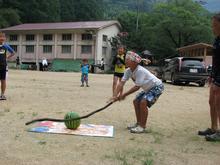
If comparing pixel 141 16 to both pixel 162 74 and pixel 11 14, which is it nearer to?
pixel 11 14

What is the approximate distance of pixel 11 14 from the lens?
242 feet

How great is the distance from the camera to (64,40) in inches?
2584

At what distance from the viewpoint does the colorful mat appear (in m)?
6.87

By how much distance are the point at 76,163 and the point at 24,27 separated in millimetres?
66137

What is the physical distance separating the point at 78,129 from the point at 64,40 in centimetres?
5911

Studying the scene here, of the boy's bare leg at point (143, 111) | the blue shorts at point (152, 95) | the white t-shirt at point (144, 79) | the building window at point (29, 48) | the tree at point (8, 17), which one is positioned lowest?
the boy's bare leg at point (143, 111)

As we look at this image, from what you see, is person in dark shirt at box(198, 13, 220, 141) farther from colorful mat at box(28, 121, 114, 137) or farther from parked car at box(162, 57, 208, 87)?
parked car at box(162, 57, 208, 87)

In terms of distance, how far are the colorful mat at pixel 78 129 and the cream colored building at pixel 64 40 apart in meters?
54.9

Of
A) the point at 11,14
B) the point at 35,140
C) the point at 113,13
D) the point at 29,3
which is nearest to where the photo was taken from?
the point at 35,140

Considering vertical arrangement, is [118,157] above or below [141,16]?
below

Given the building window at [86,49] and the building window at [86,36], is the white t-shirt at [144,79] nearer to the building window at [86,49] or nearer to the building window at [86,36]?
the building window at [86,36]

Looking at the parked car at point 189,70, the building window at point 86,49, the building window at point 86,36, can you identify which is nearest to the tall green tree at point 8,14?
the building window at point 86,36

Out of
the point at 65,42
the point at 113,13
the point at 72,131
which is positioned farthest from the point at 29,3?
the point at 72,131

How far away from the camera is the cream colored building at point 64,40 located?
63562 millimetres
